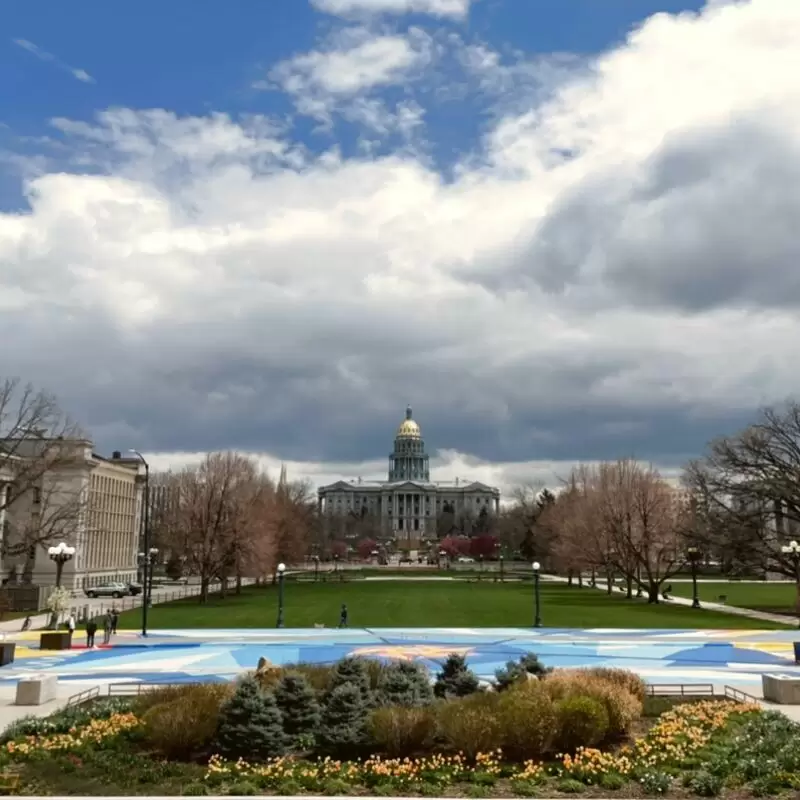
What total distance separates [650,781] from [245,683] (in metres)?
7.01

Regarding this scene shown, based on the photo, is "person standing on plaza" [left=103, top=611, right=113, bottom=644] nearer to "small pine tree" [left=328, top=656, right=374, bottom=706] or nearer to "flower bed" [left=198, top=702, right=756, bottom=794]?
"small pine tree" [left=328, top=656, right=374, bottom=706]

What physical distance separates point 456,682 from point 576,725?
3.82m

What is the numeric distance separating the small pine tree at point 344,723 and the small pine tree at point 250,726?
2.55ft

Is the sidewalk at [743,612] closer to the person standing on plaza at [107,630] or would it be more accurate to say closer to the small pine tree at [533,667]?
the small pine tree at [533,667]

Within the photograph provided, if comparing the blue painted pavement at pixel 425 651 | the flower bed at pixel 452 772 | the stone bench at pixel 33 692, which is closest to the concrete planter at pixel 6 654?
the blue painted pavement at pixel 425 651

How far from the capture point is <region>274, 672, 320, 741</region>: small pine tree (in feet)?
51.1

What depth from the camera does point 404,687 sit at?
16.7m

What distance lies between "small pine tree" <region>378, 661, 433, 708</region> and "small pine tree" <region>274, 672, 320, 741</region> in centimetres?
136

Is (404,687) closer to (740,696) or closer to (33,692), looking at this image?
(33,692)

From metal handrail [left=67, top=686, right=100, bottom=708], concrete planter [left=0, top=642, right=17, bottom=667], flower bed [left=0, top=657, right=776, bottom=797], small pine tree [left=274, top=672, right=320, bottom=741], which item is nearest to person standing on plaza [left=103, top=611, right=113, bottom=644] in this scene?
concrete planter [left=0, top=642, right=17, bottom=667]

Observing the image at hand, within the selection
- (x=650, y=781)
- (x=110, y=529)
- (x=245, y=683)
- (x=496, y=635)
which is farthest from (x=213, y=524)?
(x=650, y=781)

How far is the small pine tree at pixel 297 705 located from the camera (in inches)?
613

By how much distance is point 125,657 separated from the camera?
106 feet

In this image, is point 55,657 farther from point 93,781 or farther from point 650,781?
point 650,781
